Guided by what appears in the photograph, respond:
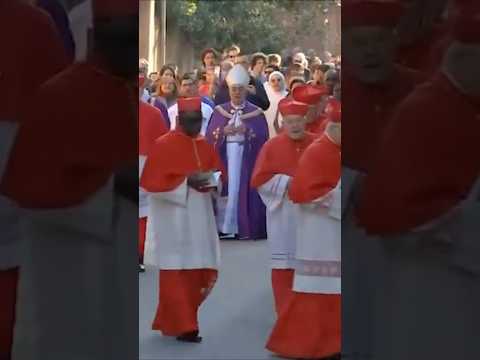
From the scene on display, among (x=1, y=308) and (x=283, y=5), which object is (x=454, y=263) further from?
(x=283, y=5)

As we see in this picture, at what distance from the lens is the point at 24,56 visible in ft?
7.84

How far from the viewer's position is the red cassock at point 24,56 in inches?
93.7

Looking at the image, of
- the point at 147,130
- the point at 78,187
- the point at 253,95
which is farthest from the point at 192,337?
the point at 253,95

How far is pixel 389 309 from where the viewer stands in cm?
239

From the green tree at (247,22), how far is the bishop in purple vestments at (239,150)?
1141 cm

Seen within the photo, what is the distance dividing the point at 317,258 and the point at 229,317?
153 centimetres

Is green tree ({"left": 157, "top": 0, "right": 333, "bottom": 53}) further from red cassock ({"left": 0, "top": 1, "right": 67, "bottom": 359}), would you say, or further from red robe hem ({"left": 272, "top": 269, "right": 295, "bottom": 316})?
red cassock ({"left": 0, "top": 1, "right": 67, "bottom": 359})

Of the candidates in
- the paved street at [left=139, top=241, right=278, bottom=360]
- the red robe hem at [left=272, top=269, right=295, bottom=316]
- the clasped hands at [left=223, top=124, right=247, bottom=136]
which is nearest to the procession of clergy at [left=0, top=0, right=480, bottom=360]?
the paved street at [left=139, top=241, right=278, bottom=360]

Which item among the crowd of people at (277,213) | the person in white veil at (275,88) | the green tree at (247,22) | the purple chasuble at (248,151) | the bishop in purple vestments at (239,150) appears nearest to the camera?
the crowd of people at (277,213)

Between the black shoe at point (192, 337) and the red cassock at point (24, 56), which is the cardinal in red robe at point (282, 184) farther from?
the red cassock at point (24, 56)

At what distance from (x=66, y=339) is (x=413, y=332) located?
861 mm

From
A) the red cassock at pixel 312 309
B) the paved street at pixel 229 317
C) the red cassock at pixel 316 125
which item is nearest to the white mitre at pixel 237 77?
the paved street at pixel 229 317

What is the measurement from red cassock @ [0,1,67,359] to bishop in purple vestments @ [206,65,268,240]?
244 inches

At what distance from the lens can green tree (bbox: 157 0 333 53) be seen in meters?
22.7
